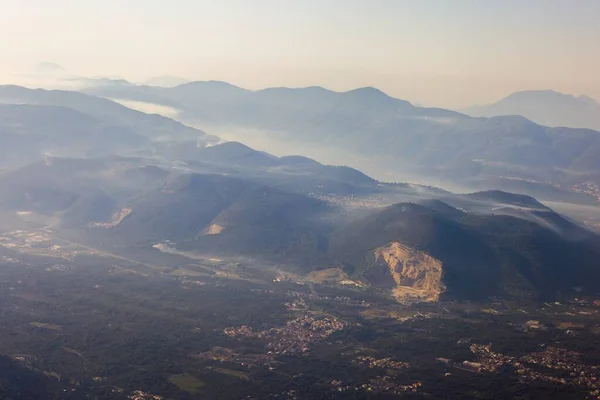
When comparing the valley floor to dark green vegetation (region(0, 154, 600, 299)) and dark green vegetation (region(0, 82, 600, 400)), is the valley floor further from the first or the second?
dark green vegetation (region(0, 154, 600, 299))

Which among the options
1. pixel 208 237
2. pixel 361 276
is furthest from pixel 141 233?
pixel 361 276

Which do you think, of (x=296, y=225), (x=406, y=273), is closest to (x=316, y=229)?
(x=296, y=225)

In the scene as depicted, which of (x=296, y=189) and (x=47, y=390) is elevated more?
(x=296, y=189)

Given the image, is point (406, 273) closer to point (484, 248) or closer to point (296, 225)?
point (484, 248)

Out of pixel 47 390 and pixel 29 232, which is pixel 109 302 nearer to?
pixel 47 390

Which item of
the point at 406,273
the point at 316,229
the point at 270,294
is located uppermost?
the point at 316,229

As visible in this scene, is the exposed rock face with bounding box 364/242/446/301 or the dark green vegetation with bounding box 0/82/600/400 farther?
the exposed rock face with bounding box 364/242/446/301

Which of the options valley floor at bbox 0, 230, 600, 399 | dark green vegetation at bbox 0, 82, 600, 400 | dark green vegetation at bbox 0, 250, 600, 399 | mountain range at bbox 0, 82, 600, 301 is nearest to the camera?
dark green vegetation at bbox 0, 250, 600, 399

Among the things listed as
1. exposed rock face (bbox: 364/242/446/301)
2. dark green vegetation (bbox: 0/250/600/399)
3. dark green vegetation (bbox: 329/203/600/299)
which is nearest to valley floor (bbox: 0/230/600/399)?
dark green vegetation (bbox: 0/250/600/399)
